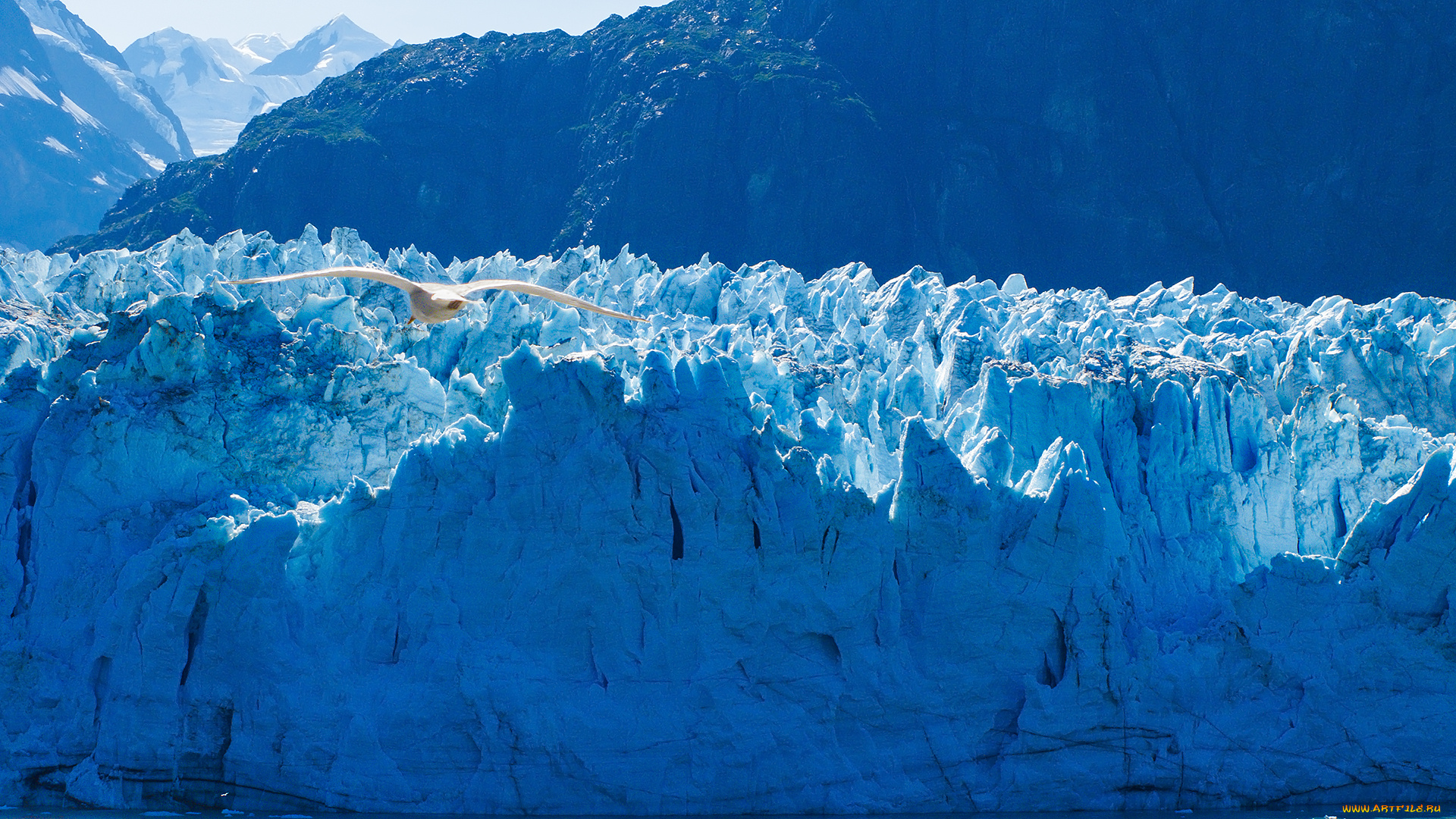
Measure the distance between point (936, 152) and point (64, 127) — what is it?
5197cm

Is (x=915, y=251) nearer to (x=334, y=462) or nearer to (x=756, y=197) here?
(x=756, y=197)

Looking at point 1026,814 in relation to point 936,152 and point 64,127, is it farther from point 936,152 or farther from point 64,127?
point 64,127

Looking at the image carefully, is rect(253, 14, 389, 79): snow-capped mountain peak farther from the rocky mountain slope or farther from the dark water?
the dark water

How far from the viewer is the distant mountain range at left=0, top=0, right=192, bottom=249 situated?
67188 millimetres

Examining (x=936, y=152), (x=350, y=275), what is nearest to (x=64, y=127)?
(x=936, y=152)

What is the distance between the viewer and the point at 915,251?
4759cm

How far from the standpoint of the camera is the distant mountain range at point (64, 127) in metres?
67.2

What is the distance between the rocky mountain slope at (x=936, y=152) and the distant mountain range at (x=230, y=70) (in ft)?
178

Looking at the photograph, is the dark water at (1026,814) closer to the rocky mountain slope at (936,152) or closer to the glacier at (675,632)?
the glacier at (675,632)

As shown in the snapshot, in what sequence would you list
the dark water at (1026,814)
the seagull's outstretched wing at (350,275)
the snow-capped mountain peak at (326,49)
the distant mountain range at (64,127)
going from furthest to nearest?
the snow-capped mountain peak at (326,49), the distant mountain range at (64,127), the dark water at (1026,814), the seagull's outstretched wing at (350,275)

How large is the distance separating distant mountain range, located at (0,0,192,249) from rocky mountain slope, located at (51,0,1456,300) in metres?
18.3

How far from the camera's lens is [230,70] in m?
110

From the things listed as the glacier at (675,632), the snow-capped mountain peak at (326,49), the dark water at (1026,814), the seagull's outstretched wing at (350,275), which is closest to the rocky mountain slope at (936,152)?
the glacier at (675,632)

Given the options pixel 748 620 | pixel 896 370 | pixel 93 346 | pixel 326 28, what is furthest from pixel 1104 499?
pixel 326 28
